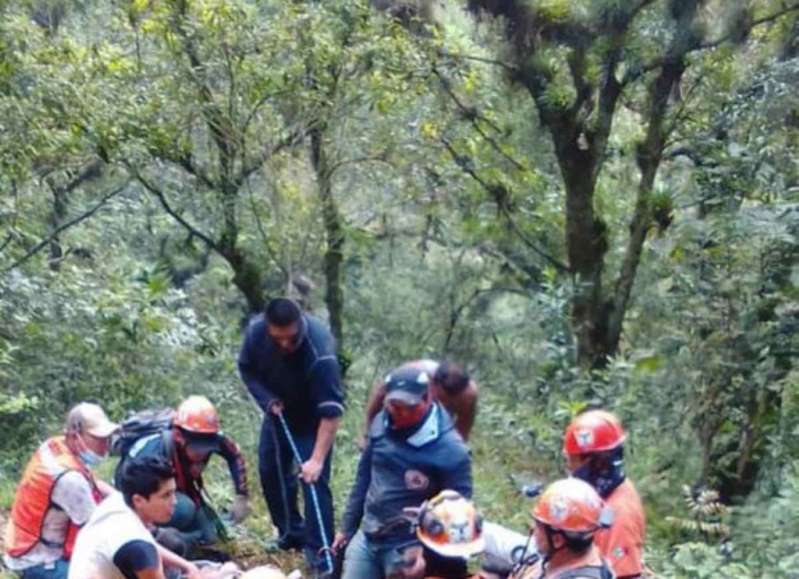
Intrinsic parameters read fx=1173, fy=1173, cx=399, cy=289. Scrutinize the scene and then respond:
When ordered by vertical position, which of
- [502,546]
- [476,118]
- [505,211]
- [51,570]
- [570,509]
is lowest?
[51,570]

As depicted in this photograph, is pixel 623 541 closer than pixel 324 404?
Yes

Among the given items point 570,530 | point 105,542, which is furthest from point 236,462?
point 570,530

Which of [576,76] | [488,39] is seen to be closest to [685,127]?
[576,76]

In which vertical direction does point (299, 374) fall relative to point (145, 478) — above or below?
above

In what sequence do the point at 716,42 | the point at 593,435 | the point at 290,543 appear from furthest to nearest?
1. the point at 716,42
2. the point at 290,543
3. the point at 593,435

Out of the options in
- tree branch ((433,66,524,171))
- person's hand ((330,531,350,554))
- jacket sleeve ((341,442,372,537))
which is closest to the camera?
jacket sleeve ((341,442,372,537))

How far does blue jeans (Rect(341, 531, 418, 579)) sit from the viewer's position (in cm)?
576

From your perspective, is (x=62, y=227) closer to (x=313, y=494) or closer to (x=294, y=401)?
(x=294, y=401)


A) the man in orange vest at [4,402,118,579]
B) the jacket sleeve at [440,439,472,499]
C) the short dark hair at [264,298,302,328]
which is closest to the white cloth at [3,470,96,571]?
the man in orange vest at [4,402,118,579]

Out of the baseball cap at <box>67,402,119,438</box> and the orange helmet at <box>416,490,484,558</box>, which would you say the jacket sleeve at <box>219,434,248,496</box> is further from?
the orange helmet at <box>416,490,484,558</box>

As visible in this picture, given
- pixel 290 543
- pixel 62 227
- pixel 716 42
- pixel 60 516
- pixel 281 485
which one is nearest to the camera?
pixel 60 516

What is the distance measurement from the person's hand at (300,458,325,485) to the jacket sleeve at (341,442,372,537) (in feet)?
2.68

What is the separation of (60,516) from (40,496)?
0.48 feet

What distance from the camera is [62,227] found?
13.1 m
